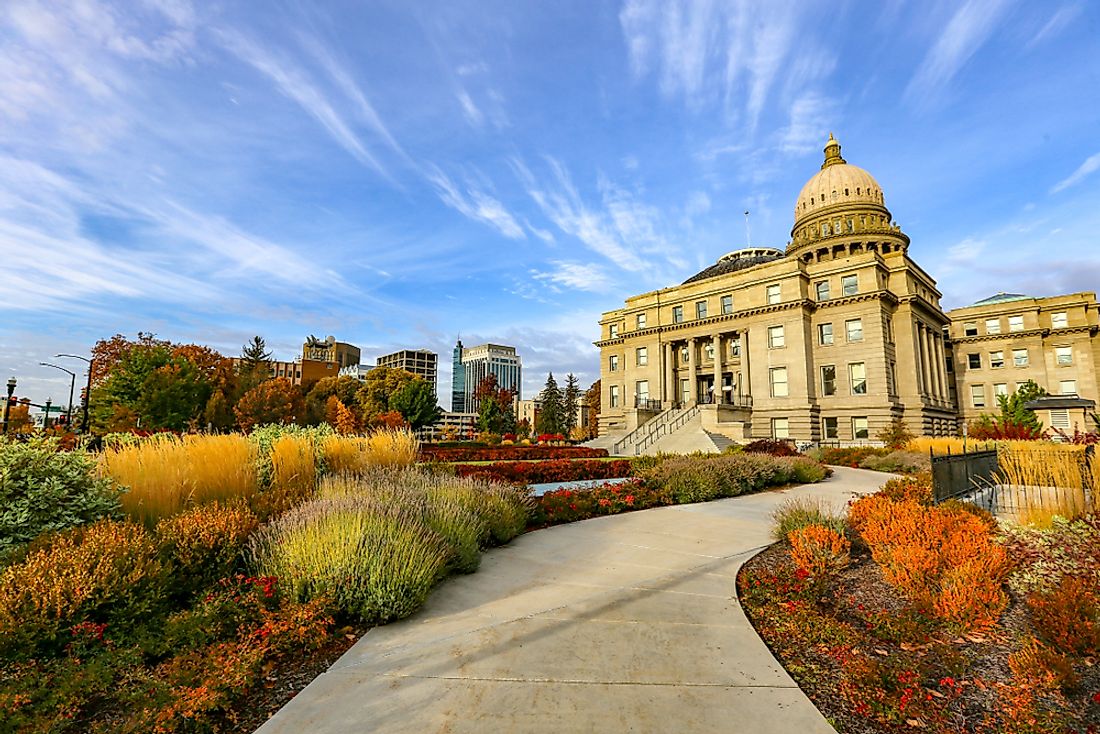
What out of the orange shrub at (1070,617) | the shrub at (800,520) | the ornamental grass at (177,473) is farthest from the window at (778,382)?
the ornamental grass at (177,473)

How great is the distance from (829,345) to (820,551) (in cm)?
3652

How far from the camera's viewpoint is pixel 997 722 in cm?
329

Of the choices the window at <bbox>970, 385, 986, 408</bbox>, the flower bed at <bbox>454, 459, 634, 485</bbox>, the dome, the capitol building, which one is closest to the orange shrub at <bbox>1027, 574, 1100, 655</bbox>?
the flower bed at <bbox>454, 459, 634, 485</bbox>

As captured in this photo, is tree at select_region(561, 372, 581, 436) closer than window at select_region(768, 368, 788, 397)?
No

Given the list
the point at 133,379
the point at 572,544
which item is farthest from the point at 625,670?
the point at 133,379

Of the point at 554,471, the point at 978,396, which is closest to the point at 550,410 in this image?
the point at 978,396

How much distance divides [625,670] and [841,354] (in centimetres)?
3932

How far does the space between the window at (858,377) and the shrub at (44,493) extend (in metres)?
40.4

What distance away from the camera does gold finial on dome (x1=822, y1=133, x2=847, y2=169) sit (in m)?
54.0

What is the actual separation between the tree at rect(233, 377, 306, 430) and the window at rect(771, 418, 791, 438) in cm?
3566

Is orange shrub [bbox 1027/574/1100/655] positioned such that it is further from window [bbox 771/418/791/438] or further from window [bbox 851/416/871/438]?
window [bbox 771/418/791/438]

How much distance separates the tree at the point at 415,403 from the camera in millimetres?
55531

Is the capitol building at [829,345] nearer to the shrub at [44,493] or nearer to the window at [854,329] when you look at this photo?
the window at [854,329]

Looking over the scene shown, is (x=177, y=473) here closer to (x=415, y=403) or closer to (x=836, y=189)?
(x=415, y=403)
